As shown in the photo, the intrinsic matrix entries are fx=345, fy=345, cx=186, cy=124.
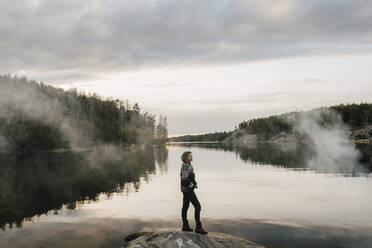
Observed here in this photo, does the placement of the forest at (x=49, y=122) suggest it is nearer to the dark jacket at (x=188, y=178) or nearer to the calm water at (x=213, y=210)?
the calm water at (x=213, y=210)

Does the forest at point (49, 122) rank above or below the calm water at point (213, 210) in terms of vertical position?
above

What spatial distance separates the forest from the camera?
140450mm

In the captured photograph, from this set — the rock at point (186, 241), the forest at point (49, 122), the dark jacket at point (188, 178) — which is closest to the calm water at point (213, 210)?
the rock at point (186, 241)

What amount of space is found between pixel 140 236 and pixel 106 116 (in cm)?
18709

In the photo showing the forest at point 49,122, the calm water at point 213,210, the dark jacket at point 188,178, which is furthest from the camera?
the forest at point 49,122

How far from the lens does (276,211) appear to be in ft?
72.1

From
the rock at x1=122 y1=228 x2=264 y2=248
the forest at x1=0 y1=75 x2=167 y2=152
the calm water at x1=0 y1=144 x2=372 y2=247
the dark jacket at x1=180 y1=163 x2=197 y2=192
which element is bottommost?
the calm water at x1=0 y1=144 x2=372 y2=247

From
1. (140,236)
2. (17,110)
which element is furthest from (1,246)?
(17,110)

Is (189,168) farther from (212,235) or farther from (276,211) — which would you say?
(276,211)

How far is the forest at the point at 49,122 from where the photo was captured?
14045 centimetres

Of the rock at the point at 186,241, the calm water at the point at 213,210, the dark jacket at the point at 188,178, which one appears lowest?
the calm water at the point at 213,210

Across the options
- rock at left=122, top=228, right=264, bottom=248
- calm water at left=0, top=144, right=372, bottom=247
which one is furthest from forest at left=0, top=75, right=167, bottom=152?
rock at left=122, top=228, right=264, bottom=248

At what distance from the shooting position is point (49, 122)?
525 ft

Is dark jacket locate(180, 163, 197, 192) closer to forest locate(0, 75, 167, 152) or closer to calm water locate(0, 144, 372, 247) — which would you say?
calm water locate(0, 144, 372, 247)
